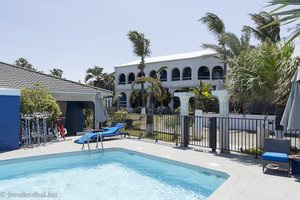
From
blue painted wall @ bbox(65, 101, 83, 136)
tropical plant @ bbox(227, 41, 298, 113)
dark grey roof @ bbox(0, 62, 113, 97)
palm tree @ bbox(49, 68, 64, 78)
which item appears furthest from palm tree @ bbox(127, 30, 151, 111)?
palm tree @ bbox(49, 68, 64, 78)

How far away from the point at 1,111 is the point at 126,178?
7.30 m

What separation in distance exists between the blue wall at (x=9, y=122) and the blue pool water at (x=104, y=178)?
2501mm

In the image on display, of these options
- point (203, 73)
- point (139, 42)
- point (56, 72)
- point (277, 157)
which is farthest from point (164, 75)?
point (277, 157)

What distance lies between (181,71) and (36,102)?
29.4m

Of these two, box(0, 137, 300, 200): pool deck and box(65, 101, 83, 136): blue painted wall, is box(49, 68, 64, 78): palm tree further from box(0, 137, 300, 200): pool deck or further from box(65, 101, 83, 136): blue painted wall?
box(0, 137, 300, 200): pool deck

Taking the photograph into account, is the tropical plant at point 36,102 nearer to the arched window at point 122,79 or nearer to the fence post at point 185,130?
the fence post at point 185,130

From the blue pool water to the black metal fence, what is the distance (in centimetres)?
255

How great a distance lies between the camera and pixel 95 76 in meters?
54.9

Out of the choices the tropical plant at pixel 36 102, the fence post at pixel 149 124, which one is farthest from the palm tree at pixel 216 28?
the tropical plant at pixel 36 102

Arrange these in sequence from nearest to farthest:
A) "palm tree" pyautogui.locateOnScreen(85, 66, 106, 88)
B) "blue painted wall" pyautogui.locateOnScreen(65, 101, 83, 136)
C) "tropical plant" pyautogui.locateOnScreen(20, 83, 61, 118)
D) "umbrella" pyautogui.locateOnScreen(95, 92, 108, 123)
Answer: "tropical plant" pyautogui.locateOnScreen(20, 83, 61, 118) < "umbrella" pyautogui.locateOnScreen(95, 92, 108, 123) < "blue painted wall" pyautogui.locateOnScreen(65, 101, 83, 136) < "palm tree" pyautogui.locateOnScreen(85, 66, 106, 88)

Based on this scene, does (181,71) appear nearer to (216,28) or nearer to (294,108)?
(216,28)

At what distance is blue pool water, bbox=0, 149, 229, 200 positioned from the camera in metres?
8.16

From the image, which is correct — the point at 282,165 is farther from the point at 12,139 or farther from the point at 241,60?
the point at 12,139

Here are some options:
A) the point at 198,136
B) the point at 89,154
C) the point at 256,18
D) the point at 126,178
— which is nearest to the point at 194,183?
the point at 126,178
